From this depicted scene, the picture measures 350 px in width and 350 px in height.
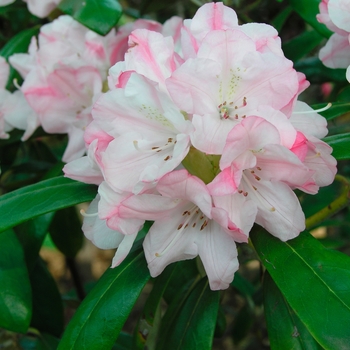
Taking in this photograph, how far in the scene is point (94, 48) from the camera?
4.17ft

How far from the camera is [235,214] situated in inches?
30.9

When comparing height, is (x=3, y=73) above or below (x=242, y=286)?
above

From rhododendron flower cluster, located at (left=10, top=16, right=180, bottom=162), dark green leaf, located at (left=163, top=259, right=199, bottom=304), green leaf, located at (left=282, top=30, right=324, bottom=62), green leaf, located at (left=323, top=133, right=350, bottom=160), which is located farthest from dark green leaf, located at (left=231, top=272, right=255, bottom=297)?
green leaf, located at (left=323, top=133, right=350, bottom=160)

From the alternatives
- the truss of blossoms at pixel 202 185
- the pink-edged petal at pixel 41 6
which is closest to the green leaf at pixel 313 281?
the truss of blossoms at pixel 202 185

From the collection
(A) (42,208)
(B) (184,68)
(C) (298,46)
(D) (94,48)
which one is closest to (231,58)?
(B) (184,68)

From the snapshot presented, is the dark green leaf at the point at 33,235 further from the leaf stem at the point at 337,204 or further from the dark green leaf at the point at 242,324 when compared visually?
the dark green leaf at the point at 242,324

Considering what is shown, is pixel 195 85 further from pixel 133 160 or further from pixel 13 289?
pixel 13 289

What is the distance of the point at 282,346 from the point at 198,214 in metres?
0.29

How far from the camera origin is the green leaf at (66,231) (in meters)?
1.68

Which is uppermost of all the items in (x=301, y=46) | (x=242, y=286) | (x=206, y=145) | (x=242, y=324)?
(x=206, y=145)

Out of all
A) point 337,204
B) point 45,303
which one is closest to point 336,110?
point 337,204

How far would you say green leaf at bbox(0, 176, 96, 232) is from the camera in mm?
912

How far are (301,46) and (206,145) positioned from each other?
3.12 ft

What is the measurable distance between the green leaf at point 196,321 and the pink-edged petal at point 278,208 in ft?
0.80
